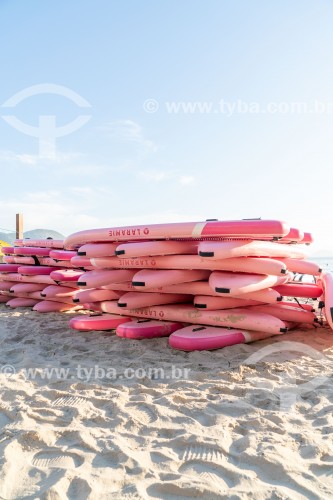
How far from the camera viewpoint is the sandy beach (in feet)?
4.98

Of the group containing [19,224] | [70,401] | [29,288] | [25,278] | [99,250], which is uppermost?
[19,224]

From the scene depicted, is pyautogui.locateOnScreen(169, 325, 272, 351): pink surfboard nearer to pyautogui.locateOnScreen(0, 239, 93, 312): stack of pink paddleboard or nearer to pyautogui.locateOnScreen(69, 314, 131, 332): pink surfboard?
pyautogui.locateOnScreen(69, 314, 131, 332): pink surfboard

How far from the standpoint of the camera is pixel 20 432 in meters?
1.89

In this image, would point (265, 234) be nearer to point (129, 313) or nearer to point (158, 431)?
point (129, 313)

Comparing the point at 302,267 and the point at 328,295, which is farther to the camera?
the point at 302,267

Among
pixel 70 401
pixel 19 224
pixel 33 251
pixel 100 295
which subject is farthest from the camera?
pixel 19 224

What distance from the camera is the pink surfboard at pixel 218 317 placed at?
3678 millimetres

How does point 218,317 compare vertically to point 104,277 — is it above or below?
below

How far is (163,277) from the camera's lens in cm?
387

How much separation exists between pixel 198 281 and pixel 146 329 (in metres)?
0.77

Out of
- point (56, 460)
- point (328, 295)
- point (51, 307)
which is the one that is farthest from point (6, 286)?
point (56, 460)

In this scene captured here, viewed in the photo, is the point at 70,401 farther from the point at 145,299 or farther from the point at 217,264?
the point at 217,264

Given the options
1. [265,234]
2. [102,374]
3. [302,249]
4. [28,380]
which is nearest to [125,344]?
[102,374]

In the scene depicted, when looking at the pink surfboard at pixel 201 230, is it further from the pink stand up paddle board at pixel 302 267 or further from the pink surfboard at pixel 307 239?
the pink surfboard at pixel 307 239
